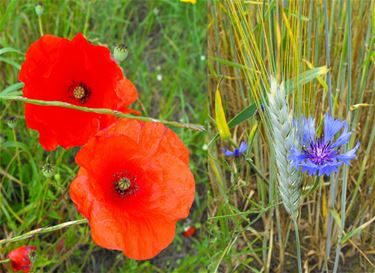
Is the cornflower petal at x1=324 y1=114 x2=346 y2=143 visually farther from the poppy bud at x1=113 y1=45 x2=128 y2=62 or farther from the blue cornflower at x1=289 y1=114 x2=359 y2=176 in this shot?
the poppy bud at x1=113 y1=45 x2=128 y2=62

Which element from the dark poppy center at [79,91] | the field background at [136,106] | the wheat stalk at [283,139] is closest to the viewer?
the wheat stalk at [283,139]

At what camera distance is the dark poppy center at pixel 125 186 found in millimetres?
631

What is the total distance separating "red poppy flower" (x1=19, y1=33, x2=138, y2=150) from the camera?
2.09 feet

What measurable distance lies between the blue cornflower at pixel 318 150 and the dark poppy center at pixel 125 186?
16 centimetres

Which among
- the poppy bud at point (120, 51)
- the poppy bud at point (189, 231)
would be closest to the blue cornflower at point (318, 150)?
the poppy bud at point (120, 51)

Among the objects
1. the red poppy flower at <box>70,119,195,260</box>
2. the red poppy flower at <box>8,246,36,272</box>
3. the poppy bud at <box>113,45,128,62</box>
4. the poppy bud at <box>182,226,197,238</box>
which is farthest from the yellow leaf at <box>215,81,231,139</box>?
the poppy bud at <box>182,226,197,238</box>

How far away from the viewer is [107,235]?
1.89 ft

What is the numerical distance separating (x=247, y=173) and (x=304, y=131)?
0.64ft

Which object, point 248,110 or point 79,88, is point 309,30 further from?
point 79,88

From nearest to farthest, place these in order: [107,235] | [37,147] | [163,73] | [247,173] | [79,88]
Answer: [107,235], [79,88], [247,173], [37,147], [163,73]

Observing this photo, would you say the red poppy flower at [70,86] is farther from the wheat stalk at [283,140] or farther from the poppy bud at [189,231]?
the poppy bud at [189,231]

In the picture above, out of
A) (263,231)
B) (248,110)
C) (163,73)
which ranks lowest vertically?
(263,231)

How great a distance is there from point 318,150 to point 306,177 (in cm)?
10

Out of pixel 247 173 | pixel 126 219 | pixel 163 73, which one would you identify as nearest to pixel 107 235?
pixel 126 219
